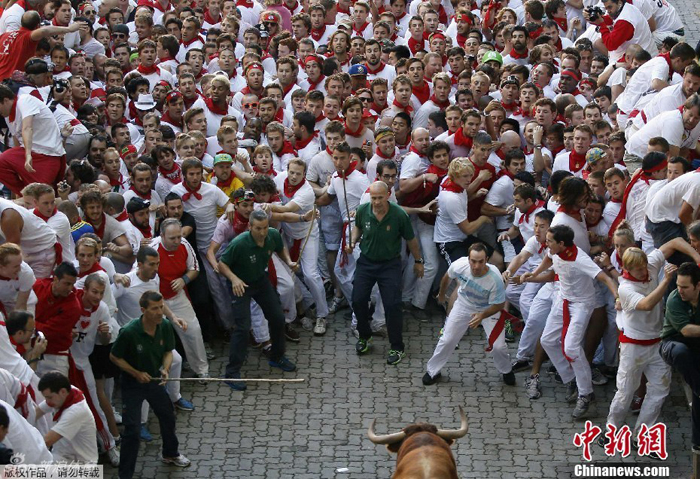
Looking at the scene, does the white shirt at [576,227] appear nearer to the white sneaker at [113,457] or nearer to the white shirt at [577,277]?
the white shirt at [577,277]

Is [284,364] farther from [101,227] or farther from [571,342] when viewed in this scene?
[571,342]

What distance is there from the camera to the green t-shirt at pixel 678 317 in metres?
10.7

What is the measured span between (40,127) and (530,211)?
17.8ft

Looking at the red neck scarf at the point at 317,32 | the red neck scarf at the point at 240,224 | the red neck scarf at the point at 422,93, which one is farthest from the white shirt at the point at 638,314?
the red neck scarf at the point at 317,32

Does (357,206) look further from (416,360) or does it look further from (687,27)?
(687,27)

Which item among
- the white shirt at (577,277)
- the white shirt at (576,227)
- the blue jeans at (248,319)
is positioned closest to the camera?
the white shirt at (577,277)

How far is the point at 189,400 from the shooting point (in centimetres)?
1240

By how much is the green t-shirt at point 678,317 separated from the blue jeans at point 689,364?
0.22 feet

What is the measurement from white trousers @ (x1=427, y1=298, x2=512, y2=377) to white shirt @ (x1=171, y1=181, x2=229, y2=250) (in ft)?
9.18

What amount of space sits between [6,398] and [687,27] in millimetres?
15544

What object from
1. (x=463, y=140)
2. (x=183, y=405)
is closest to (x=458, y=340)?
(x=463, y=140)

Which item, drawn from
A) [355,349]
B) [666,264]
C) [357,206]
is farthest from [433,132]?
[666,264]

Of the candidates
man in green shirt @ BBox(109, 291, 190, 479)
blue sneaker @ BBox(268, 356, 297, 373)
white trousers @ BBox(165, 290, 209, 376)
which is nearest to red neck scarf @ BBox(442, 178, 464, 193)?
blue sneaker @ BBox(268, 356, 297, 373)

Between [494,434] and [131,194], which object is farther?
[131,194]
